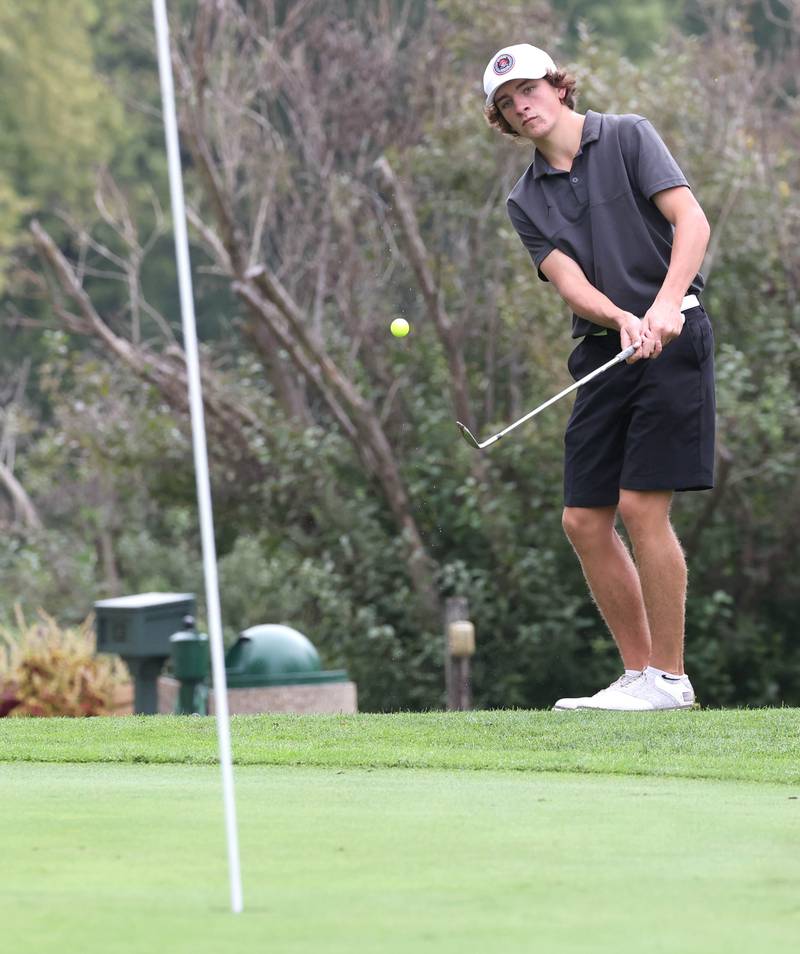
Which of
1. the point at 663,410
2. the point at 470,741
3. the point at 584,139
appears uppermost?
the point at 584,139

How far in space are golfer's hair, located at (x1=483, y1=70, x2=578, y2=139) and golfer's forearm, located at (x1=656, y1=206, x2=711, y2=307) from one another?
2.04 feet

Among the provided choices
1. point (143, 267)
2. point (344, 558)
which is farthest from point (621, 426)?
point (143, 267)

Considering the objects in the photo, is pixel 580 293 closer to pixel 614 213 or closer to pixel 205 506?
pixel 614 213

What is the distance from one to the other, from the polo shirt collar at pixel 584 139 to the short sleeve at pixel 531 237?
4.8 inches

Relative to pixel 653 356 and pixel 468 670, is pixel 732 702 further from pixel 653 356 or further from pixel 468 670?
pixel 653 356

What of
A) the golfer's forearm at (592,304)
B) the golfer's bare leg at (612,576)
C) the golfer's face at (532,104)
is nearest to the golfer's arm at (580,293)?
the golfer's forearm at (592,304)

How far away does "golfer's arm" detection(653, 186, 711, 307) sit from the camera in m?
5.04

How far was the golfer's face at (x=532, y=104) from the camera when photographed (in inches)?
210

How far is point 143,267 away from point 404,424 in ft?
65.8

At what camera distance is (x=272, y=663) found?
36.7ft

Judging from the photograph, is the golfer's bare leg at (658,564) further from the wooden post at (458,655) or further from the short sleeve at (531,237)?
the wooden post at (458,655)

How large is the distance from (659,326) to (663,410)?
0.33 m

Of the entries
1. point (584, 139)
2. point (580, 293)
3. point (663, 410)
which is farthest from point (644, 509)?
point (584, 139)

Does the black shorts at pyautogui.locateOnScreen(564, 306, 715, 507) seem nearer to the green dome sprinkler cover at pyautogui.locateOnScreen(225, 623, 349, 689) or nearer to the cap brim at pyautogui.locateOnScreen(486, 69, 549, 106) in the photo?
the cap brim at pyautogui.locateOnScreen(486, 69, 549, 106)
